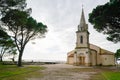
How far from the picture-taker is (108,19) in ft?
82.5

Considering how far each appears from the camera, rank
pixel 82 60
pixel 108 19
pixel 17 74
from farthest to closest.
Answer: pixel 82 60, pixel 108 19, pixel 17 74

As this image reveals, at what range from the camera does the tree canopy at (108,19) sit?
2383 cm

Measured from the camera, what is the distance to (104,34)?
28.6 meters

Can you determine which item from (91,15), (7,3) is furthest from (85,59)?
(7,3)

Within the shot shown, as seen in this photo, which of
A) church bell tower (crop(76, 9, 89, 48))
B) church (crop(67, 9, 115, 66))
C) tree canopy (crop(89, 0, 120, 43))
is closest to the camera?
tree canopy (crop(89, 0, 120, 43))

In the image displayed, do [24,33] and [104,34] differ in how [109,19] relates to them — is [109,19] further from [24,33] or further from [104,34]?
[24,33]

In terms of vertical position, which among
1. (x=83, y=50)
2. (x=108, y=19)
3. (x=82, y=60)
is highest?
(x=108, y=19)

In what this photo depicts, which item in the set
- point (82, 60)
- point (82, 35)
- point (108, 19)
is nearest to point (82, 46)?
point (82, 35)

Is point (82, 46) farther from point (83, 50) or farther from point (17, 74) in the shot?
point (17, 74)

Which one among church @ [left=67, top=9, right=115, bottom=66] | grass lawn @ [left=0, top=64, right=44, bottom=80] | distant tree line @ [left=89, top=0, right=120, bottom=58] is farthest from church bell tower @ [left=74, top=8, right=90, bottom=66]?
grass lawn @ [left=0, top=64, right=44, bottom=80]

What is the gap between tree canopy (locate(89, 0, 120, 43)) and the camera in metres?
23.8

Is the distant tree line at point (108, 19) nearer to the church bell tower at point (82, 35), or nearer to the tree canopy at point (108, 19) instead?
the tree canopy at point (108, 19)

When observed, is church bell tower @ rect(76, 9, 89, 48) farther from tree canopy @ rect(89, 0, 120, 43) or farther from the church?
tree canopy @ rect(89, 0, 120, 43)

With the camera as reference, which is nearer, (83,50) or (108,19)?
(108,19)
